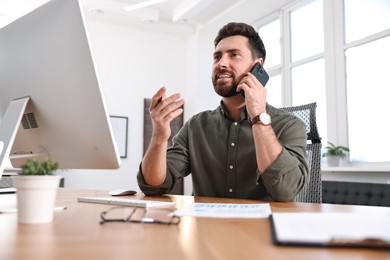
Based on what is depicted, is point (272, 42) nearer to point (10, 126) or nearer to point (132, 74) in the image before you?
point (132, 74)

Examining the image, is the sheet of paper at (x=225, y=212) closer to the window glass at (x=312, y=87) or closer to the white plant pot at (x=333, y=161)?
the white plant pot at (x=333, y=161)

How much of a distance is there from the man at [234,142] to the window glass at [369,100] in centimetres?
214

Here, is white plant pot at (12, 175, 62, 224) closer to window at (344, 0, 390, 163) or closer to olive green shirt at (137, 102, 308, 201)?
olive green shirt at (137, 102, 308, 201)

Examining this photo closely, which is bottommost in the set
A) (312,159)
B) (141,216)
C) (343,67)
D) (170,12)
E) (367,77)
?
(141,216)

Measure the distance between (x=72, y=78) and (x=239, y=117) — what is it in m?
0.93

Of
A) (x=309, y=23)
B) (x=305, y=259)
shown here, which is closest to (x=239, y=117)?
(x=305, y=259)

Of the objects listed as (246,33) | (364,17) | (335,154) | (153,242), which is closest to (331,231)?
(153,242)

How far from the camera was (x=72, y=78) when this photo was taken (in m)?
0.83

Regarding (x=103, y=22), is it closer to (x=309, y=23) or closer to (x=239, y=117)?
(x=309, y=23)

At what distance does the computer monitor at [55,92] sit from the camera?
81 centimetres

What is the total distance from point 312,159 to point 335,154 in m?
2.08

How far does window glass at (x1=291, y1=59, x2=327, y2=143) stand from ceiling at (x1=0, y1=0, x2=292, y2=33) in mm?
936

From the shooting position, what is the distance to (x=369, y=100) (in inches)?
137

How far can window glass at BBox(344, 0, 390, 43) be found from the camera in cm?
341
